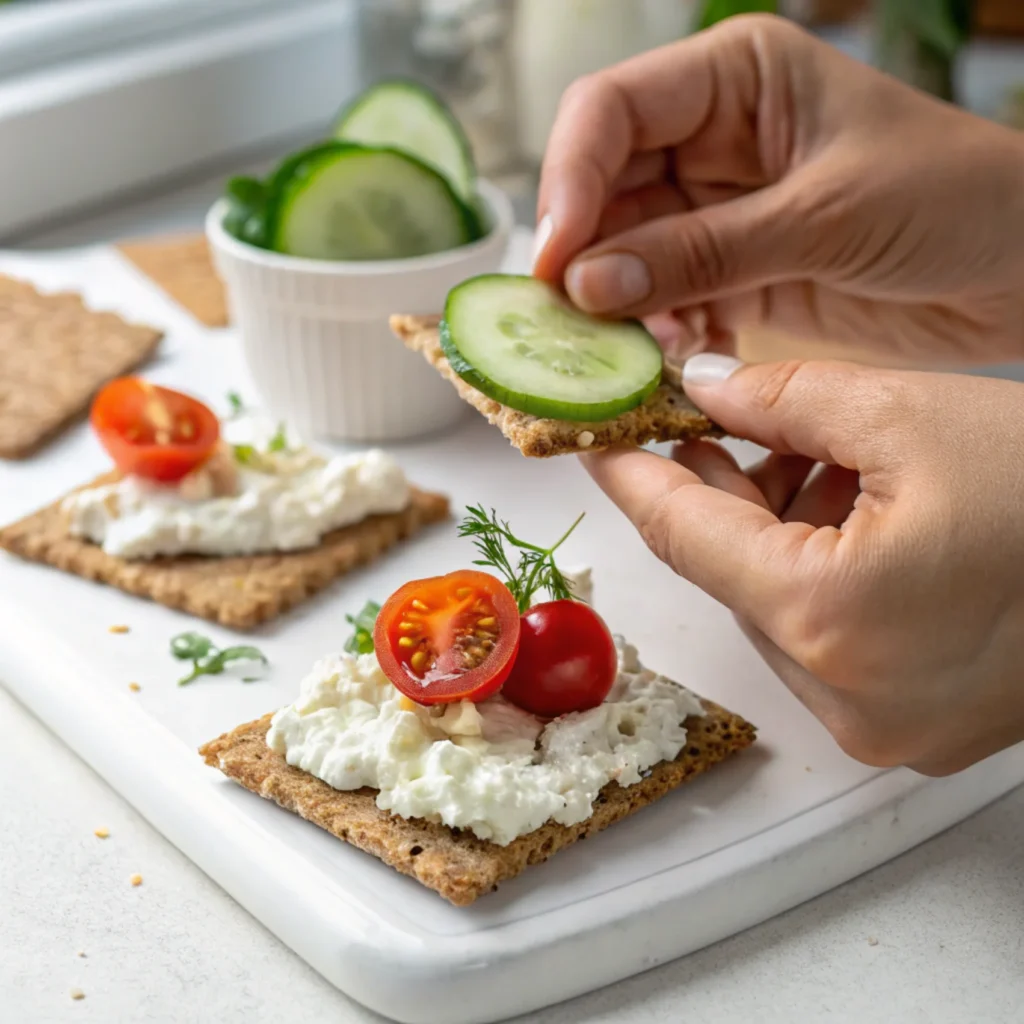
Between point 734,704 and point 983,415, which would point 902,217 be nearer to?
point 983,415

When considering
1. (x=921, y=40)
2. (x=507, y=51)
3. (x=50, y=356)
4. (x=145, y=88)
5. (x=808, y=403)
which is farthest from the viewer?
(x=921, y=40)

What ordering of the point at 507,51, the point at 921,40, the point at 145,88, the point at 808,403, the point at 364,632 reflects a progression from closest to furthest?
1. the point at 808,403
2. the point at 364,632
3. the point at 507,51
4. the point at 145,88
5. the point at 921,40

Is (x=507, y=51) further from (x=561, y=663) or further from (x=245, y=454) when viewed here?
(x=561, y=663)

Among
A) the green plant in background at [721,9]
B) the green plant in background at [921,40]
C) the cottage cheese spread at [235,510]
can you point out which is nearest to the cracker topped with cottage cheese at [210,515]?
the cottage cheese spread at [235,510]

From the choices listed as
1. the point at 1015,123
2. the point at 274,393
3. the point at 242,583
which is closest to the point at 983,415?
the point at 242,583

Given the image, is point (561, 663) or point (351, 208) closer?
point (561, 663)

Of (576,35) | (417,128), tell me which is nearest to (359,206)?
(417,128)

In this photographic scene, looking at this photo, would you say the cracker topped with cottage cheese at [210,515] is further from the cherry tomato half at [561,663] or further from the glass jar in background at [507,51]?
the glass jar in background at [507,51]
